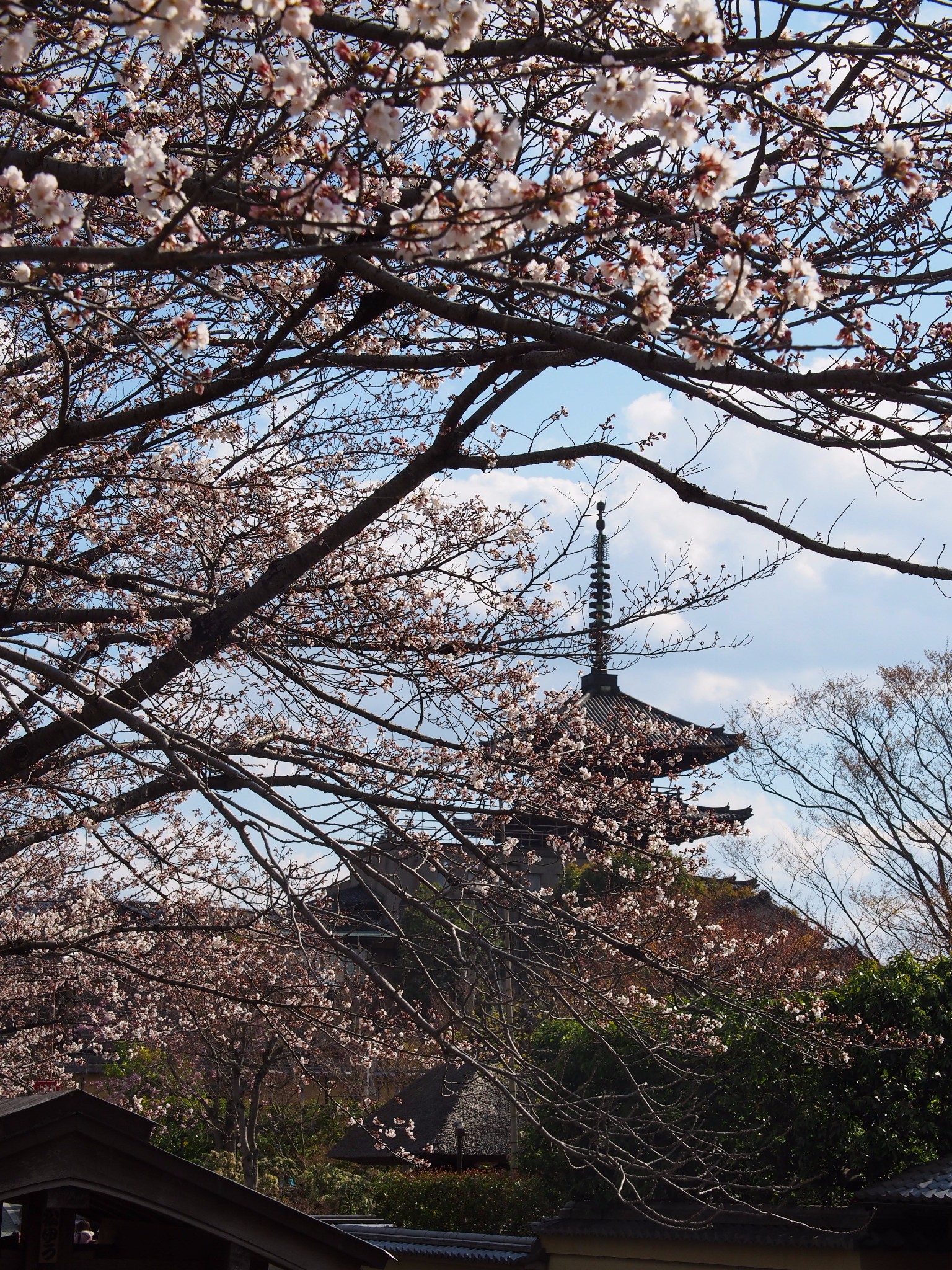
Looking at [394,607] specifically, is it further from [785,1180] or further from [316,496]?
[785,1180]

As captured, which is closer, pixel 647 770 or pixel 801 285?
pixel 801 285

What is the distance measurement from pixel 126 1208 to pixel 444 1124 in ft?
35.9

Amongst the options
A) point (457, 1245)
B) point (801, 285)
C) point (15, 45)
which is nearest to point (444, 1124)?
point (457, 1245)

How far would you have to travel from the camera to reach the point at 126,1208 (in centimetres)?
498

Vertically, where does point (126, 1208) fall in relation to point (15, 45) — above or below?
below

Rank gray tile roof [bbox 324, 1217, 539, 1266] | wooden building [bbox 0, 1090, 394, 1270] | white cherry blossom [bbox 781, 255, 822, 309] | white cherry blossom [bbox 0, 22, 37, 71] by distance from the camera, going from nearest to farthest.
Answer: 1. white cherry blossom [bbox 0, 22, 37, 71]
2. white cherry blossom [bbox 781, 255, 822, 309]
3. wooden building [bbox 0, 1090, 394, 1270]
4. gray tile roof [bbox 324, 1217, 539, 1266]

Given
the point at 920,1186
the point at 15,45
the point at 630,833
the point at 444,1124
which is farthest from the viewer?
the point at 444,1124

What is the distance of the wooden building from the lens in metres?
4.23

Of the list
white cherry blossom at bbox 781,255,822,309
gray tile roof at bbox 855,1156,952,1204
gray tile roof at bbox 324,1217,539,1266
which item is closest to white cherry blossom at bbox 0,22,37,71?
white cherry blossom at bbox 781,255,822,309

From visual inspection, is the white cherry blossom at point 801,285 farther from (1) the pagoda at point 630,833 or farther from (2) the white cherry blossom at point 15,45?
(1) the pagoda at point 630,833

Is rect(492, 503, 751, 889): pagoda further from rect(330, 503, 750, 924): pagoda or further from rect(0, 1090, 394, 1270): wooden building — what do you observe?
rect(0, 1090, 394, 1270): wooden building

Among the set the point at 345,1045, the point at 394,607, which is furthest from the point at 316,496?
the point at 345,1045

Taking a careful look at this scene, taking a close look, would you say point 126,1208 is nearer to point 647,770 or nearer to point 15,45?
point 647,770

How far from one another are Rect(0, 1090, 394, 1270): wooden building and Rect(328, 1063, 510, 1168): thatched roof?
9.92 meters
